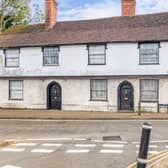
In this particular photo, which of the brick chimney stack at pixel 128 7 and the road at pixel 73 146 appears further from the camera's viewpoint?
the brick chimney stack at pixel 128 7

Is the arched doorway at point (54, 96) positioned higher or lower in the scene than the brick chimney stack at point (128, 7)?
lower

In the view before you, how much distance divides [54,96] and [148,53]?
873 centimetres

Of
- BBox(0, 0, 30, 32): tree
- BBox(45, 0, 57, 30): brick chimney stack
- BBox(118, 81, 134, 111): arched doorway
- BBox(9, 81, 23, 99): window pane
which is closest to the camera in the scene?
BBox(118, 81, 134, 111): arched doorway

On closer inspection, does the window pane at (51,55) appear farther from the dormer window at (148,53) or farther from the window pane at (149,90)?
the window pane at (149,90)

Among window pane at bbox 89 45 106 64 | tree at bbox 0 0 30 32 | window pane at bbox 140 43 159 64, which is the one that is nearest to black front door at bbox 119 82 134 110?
window pane at bbox 140 43 159 64

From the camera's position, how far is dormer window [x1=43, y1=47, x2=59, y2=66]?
30.8 metres

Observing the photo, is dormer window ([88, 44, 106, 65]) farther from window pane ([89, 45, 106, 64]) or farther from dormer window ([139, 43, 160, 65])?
dormer window ([139, 43, 160, 65])

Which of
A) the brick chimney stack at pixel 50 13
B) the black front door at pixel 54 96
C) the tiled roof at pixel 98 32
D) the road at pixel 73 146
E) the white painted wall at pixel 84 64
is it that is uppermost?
the brick chimney stack at pixel 50 13

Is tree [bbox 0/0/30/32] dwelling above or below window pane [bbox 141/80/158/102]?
above

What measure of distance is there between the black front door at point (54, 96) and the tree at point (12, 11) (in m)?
15.1

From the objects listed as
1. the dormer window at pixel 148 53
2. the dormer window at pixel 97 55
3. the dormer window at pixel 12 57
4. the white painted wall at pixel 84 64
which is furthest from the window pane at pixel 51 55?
the dormer window at pixel 148 53

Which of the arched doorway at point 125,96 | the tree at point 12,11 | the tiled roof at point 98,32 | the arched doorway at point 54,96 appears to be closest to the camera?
the arched doorway at point 125,96

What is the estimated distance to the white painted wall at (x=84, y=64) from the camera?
28297 mm

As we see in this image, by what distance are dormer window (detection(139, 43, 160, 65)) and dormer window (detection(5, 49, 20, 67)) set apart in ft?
35.8
